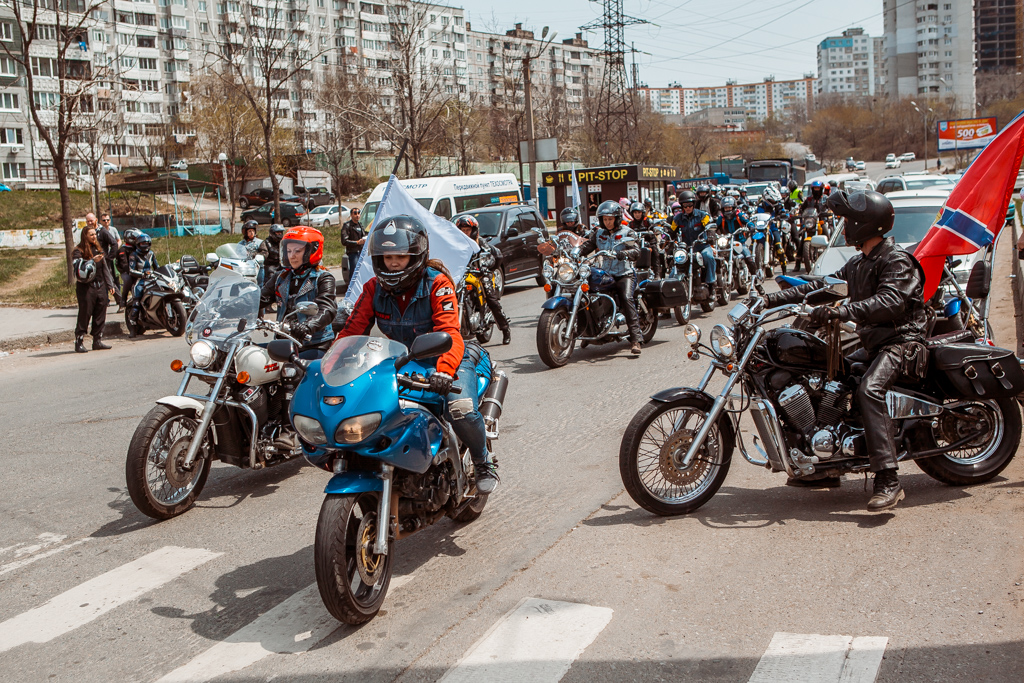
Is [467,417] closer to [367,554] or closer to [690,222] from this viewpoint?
[367,554]

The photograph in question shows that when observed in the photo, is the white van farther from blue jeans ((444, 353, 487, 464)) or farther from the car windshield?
blue jeans ((444, 353, 487, 464))

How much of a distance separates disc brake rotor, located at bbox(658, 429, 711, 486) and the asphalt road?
26 cm

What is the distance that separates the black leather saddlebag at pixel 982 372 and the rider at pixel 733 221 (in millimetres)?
10476

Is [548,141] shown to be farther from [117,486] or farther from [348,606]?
[348,606]

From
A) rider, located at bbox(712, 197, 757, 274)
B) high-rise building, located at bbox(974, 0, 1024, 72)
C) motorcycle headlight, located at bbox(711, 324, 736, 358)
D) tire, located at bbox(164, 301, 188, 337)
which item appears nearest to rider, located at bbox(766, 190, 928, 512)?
motorcycle headlight, located at bbox(711, 324, 736, 358)

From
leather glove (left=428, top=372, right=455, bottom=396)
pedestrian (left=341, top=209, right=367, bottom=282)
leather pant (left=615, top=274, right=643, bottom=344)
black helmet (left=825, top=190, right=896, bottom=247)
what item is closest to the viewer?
leather glove (left=428, top=372, right=455, bottom=396)

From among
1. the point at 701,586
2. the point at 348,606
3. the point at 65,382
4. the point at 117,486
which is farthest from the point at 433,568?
the point at 65,382

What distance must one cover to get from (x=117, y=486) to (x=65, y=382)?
5.15 m


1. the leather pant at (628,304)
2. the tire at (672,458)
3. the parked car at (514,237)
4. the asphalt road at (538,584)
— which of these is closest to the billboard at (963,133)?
the parked car at (514,237)

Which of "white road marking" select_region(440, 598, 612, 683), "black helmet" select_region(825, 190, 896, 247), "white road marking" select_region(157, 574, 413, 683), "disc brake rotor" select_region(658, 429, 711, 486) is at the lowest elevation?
"white road marking" select_region(157, 574, 413, 683)

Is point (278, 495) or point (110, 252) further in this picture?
point (110, 252)

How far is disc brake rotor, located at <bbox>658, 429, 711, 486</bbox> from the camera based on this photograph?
5123mm

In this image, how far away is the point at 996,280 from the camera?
16.5 m

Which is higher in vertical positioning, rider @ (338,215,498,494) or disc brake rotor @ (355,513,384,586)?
rider @ (338,215,498,494)
